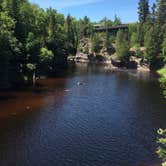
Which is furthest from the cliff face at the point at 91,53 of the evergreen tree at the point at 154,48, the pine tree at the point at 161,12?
the evergreen tree at the point at 154,48

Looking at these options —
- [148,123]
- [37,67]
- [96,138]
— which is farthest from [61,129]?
[37,67]

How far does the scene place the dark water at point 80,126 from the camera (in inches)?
1463

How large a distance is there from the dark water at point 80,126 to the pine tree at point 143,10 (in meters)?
108

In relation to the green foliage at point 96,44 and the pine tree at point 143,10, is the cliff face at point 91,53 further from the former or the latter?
the pine tree at point 143,10

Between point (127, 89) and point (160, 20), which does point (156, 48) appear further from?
point (127, 89)

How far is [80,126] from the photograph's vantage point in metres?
48.5

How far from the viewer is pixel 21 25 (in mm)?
88562

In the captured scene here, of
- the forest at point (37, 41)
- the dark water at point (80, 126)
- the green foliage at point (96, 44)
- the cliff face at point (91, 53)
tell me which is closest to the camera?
the dark water at point (80, 126)

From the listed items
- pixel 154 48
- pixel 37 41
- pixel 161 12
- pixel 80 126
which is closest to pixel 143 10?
pixel 161 12

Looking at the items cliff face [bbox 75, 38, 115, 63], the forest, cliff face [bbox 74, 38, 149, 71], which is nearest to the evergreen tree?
the forest

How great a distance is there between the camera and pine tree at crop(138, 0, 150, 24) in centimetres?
18062

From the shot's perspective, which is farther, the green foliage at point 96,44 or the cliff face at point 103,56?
the green foliage at point 96,44

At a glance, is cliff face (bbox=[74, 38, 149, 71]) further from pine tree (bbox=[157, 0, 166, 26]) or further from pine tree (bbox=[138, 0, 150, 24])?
pine tree (bbox=[138, 0, 150, 24])

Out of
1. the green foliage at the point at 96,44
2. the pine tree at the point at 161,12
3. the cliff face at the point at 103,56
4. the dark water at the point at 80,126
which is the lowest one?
the dark water at the point at 80,126
